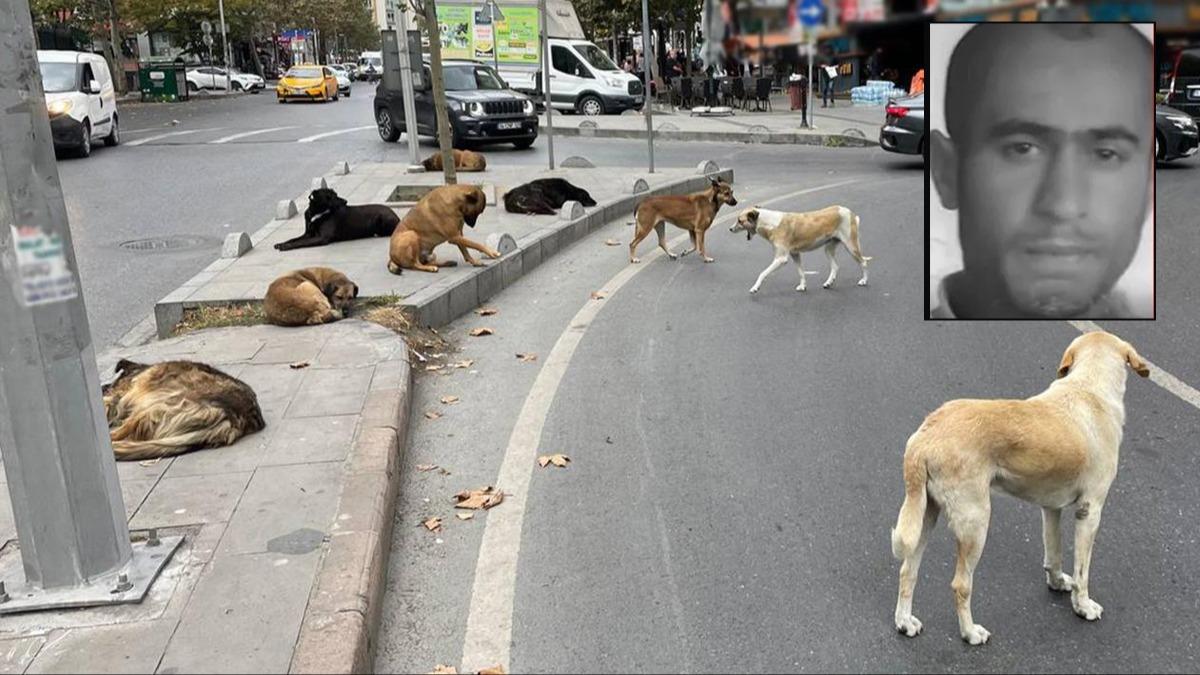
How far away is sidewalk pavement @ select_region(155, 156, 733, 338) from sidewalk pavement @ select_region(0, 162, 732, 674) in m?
0.63

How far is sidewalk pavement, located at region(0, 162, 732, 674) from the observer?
10.5 ft

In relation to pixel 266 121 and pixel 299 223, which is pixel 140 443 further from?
pixel 266 121

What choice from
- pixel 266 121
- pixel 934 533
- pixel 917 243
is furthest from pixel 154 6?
pixel 934 533

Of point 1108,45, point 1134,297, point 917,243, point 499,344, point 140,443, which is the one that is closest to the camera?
point 1108,45

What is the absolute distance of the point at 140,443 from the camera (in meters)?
4.77

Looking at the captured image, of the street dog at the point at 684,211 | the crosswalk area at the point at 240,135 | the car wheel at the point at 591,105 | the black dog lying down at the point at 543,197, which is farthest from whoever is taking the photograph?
the car wheel at the point at 591,105

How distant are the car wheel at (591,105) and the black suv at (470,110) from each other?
7.15 m

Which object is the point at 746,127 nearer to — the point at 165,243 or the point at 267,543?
the point at 165,243

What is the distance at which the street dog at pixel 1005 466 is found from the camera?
3.15 meters

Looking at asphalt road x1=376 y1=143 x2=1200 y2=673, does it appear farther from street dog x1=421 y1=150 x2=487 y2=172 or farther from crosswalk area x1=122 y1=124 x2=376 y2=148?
crosswalk area x1=122 y1=124 x2=376 y2=148

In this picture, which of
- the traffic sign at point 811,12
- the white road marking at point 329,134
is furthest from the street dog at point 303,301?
the white road marking at point 329,134

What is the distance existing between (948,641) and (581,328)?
14.6 ft

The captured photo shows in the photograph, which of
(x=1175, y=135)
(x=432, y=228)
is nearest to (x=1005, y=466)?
(x=432, y=228)

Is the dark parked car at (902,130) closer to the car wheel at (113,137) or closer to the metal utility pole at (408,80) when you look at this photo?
the metal utility pole at (408,80)
